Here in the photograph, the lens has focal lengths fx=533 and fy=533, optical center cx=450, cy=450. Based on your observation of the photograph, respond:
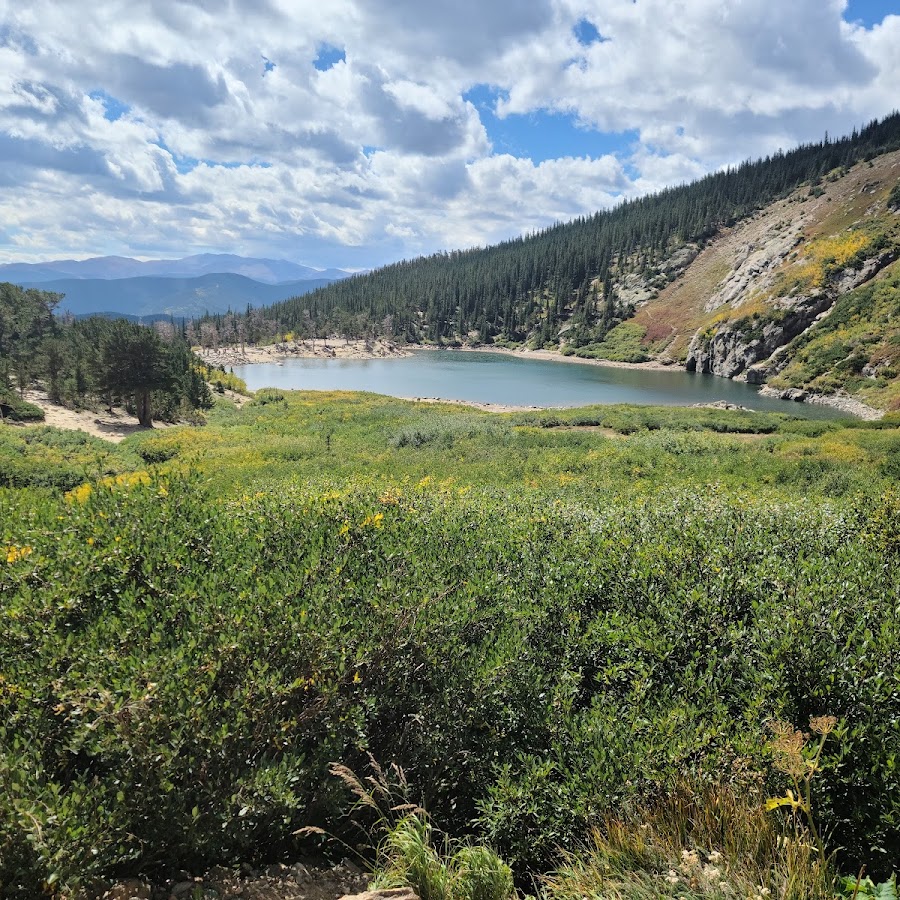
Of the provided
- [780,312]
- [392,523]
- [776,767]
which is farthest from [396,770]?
[780,312]

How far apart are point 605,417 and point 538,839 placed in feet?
117

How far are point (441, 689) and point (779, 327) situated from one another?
335 ft

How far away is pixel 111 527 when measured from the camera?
20.4ft

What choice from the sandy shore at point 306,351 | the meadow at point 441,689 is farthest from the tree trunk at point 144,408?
the sandy shore at point 306,351

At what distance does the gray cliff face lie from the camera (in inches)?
3423

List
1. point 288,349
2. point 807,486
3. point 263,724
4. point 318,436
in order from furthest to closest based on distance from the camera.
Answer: point 288,349 → point 318,436 → point 807,486 → point 263,724

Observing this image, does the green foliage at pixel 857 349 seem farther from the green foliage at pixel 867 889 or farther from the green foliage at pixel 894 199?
the green foliage at pixel 867 889

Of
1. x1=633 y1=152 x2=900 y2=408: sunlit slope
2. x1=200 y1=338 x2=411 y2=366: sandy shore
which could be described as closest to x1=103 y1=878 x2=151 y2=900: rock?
x1=633 y1=152 x2=900 y2=408: sunlit slope

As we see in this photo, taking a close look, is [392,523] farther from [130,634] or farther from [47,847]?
[47,847]

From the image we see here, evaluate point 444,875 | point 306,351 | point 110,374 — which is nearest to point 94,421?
point 110,374

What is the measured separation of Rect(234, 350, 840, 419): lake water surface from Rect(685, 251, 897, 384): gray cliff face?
12.2 feet

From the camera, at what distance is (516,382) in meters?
97.8

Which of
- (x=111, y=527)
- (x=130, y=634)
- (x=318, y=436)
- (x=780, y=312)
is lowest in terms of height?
(x=318, y=436)

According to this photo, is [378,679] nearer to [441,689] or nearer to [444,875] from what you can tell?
[441,689]
